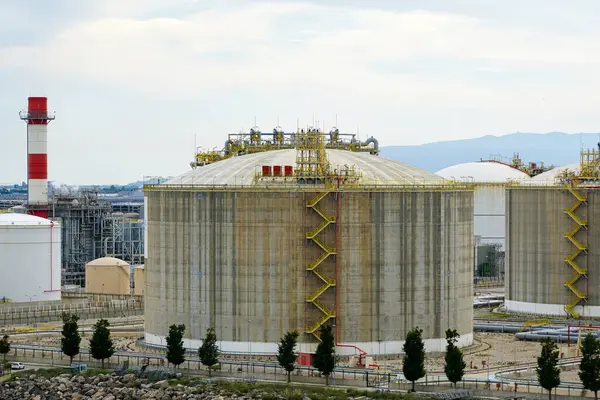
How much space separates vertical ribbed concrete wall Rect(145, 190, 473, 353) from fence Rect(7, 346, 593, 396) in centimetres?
280

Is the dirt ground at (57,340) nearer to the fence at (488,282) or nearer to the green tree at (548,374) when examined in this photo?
the green tree at (548,374)

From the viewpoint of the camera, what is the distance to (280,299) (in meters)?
88.8

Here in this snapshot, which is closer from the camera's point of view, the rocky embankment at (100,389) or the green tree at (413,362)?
the green tree at (413,362)

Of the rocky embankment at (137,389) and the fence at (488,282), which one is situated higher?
the fence at (488,282)

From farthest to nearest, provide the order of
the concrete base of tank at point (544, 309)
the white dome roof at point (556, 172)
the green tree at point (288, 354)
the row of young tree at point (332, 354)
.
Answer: the white dome roof at point (556, 172), the concrete base of tank at point (544, 309), the green tree at point (288, 354), the row of young tree at point (332, 354)

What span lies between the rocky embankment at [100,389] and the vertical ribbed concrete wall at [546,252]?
45.5m

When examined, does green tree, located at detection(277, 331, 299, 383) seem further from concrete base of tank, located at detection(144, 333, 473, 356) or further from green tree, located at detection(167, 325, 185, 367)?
green tree, located at detection(167, 325, 185, 367)

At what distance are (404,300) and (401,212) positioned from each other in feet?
19.9

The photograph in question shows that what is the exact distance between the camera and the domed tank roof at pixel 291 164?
92188mm

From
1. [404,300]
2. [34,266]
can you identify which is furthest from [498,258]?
[404,300]

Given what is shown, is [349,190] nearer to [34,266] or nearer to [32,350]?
[32,350]

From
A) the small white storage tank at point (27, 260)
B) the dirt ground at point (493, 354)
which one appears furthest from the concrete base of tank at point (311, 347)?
the small white storage tank at point (27, 260)

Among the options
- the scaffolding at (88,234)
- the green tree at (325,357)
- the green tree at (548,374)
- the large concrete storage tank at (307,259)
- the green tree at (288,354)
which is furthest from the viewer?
the scaffolding at (88,234)

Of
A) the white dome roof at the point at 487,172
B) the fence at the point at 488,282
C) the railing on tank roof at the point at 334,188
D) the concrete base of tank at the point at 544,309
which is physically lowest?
the concrete base of tank at the point at 544,309
